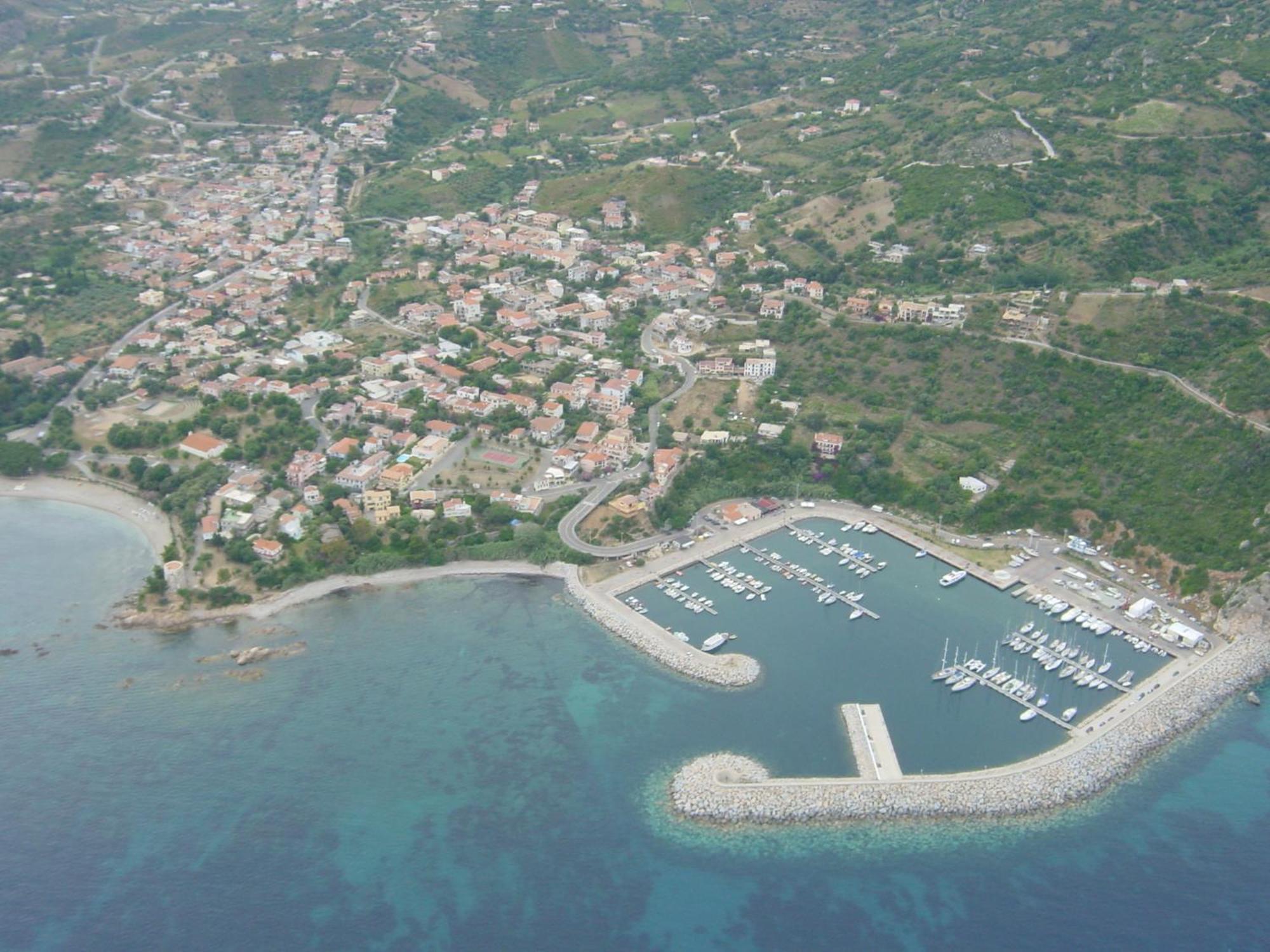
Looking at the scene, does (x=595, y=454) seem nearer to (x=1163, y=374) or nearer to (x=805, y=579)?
(x=805, y=579)

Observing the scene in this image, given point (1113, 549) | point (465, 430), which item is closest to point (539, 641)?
point (465, 430)

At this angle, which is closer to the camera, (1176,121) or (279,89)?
(1176,121)

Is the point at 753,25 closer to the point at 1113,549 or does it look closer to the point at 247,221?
the point at 247,221

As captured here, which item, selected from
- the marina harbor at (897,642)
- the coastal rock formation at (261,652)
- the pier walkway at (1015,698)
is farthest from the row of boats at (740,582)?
the coastal rock formation at (261,652)

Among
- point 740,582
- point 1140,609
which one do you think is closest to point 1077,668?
point 1140,609

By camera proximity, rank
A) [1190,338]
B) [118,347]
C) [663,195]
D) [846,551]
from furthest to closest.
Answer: [663,195]
[118,347]
[1190,338]
[846,551]

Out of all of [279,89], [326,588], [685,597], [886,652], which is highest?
[279,89]

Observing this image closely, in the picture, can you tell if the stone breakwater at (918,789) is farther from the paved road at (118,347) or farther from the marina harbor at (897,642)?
the paved road at (118,347)
